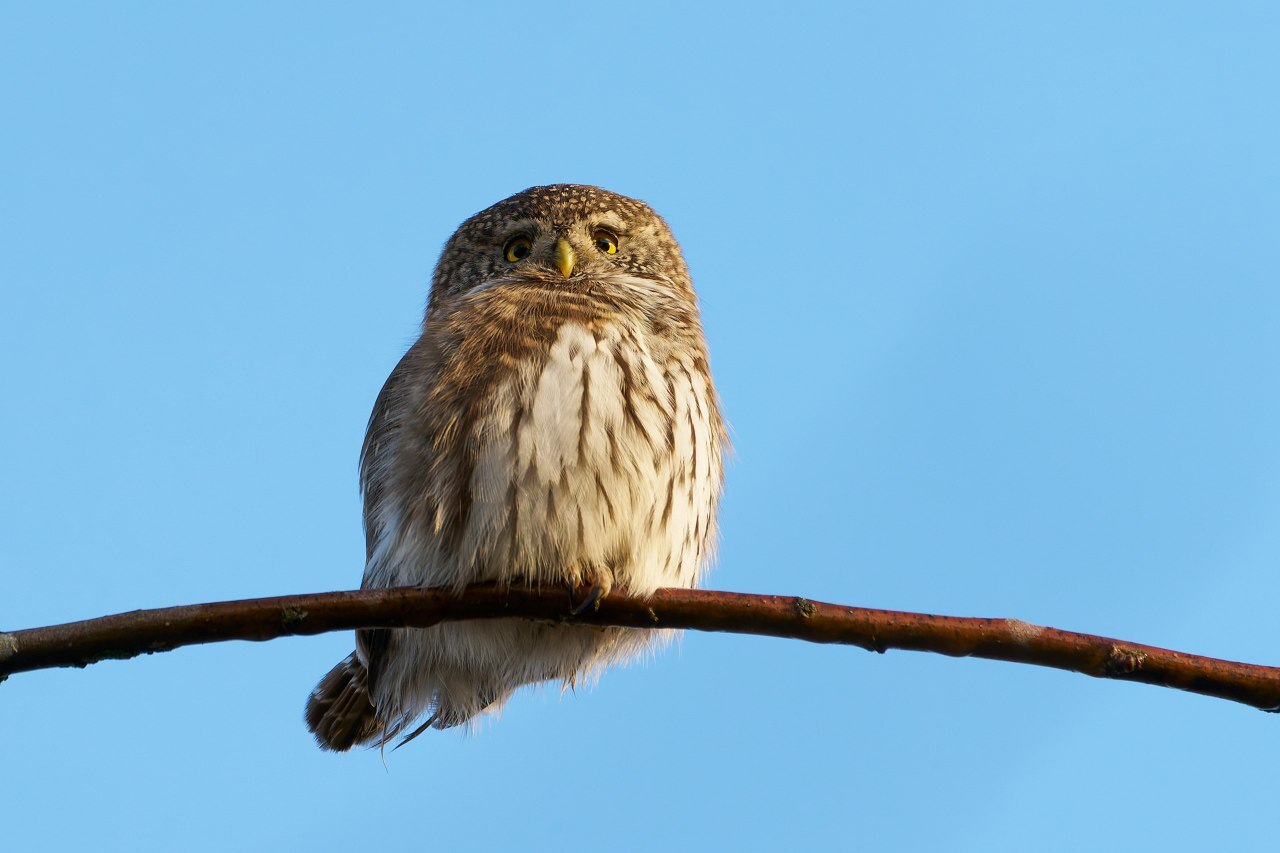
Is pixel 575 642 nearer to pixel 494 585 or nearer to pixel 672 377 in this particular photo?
pixel 494 585

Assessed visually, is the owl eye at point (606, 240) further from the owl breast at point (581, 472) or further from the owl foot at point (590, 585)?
the owl foot at point (590, 585)

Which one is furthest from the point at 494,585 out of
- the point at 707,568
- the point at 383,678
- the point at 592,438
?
the point at 707,568

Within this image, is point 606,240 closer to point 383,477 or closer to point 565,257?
point 565,257

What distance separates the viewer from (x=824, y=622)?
291 centimetres

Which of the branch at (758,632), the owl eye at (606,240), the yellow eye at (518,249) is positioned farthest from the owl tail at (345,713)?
the owl eye at (606,240)

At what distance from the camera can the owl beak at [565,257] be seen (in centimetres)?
475

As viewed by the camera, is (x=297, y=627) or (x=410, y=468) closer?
(x=297, y=627)

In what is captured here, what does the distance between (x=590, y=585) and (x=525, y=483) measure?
1.06 ft

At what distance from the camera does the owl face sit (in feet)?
16.3

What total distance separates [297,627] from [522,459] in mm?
918

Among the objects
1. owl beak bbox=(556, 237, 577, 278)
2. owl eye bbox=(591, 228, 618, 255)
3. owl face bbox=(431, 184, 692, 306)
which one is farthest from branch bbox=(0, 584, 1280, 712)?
owl eye bbox=(591, 228, 618, 255)

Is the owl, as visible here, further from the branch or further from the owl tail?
the branch

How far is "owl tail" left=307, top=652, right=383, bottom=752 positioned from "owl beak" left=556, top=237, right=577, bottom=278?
5.04ft

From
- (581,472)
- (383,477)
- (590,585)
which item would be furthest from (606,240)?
(590,585)
